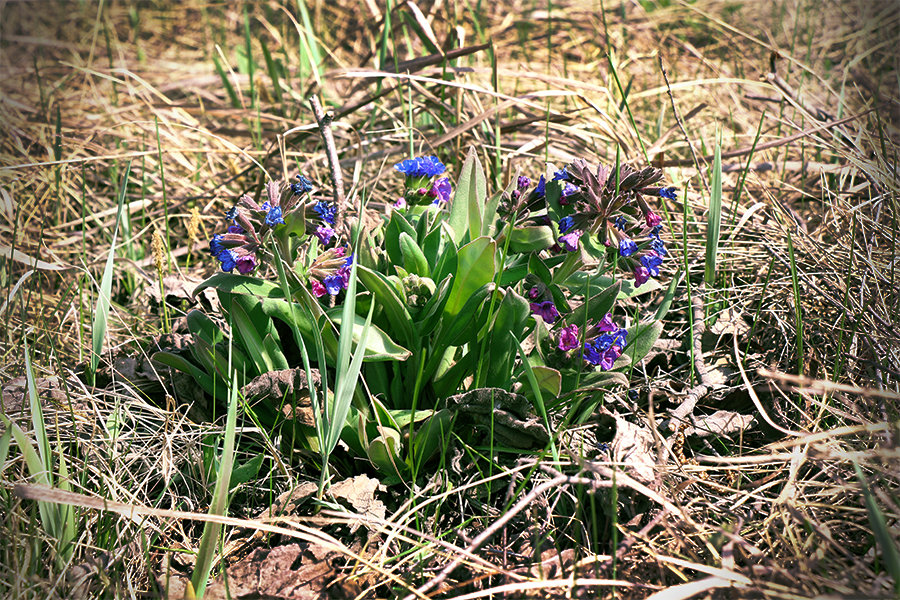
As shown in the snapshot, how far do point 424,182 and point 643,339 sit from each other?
2.47 ft

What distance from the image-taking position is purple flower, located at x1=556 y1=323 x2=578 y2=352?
1706 mm

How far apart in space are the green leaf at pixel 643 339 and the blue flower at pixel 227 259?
100 centimetres

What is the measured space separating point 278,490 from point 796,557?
3.90ft

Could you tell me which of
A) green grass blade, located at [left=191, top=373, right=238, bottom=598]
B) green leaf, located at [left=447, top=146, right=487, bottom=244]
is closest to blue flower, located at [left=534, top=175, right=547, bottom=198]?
green leaf, located at [left=447, top=146, right=487, bottom=244]

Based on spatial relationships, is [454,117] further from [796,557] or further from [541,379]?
[796,557]

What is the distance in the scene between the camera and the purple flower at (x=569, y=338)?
1.71m

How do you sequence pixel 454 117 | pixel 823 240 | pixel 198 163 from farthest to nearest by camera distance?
1. pixel 198 163
2. pixel 454 117
3. pixel 823 240

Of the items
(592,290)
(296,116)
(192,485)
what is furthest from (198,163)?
(592,290)

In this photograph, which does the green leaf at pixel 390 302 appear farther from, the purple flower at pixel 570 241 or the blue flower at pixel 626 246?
the blue flower at pixel 626 246

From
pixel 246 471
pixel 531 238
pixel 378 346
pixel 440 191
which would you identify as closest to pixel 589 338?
pixel 531 238

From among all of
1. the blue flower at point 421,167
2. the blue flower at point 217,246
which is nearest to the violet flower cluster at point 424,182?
the blue flower at point 421,167

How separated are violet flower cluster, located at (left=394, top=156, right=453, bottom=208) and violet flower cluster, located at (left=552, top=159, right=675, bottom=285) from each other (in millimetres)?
371

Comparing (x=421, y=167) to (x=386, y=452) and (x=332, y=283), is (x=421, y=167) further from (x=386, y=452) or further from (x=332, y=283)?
(x=386, y=452)

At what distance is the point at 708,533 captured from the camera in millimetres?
1555
